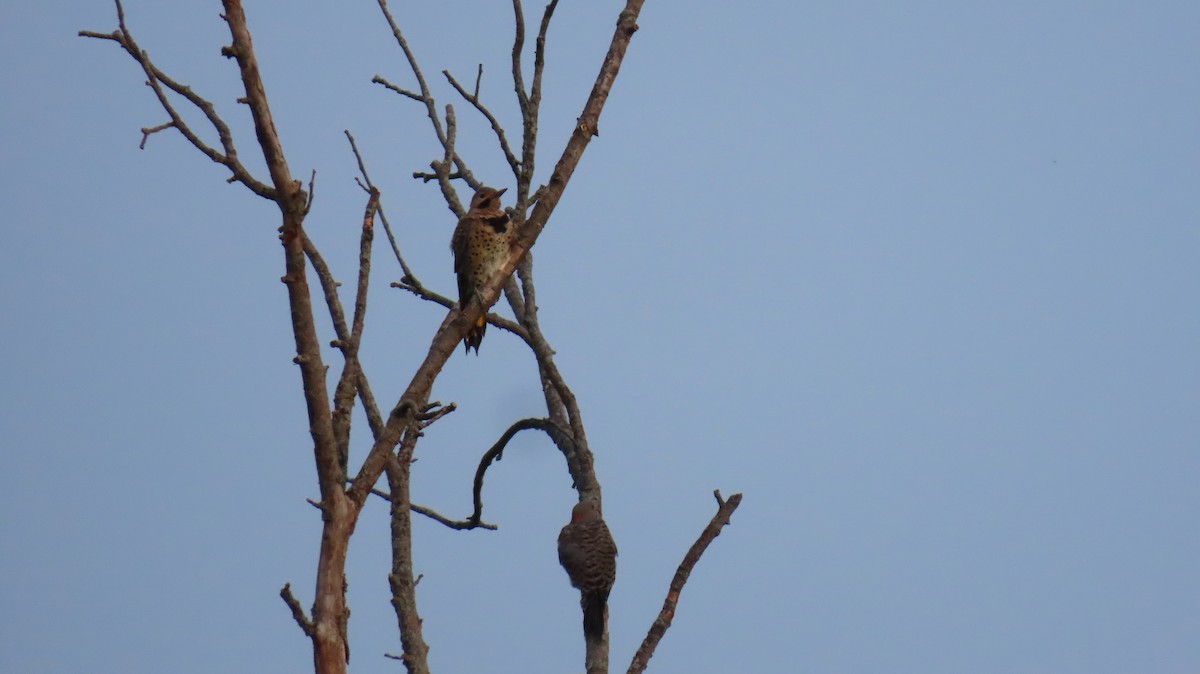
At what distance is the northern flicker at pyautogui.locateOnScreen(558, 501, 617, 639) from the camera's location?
6328 millimetres

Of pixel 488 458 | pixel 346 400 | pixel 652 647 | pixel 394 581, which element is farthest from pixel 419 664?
pixel 488 458

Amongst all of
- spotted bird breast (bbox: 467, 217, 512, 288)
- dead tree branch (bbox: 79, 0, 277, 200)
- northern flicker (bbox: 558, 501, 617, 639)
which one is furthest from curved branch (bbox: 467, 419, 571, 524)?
dead tree branch (bbox: 79, 0, 277, 200)

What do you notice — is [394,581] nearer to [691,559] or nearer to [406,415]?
[691,559]

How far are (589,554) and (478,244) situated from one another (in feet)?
7.19

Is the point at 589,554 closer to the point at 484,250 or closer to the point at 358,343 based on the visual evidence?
the point at 484,250

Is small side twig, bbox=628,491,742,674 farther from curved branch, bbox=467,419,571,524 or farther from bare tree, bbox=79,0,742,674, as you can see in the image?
curved branch, bbox=467,419,571,524

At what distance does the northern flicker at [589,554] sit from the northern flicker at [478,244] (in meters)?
1.76

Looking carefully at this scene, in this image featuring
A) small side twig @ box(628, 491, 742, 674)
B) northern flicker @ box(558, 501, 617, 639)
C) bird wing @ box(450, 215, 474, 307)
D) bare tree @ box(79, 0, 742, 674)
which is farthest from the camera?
bird wing @ box(450, 215, 474, 307)

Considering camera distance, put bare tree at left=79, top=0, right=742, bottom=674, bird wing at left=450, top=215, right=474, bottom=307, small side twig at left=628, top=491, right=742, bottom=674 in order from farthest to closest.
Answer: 1. bird wing at left=450, top=215, right=474, bottom=307
2. small side twig at left=628, top=491, right=742, bottom=674
3. bare tree at left=79, top=0, right=742, bottom=674

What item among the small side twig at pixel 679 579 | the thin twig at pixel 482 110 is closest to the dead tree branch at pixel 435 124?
the thin twig at pixel 482 110

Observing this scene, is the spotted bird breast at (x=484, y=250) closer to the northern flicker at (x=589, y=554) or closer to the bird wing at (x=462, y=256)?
the bird wing at (x=462, y=256)

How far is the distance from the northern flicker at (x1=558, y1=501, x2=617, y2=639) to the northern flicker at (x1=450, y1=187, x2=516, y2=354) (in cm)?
176

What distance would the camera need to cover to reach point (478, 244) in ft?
24.9

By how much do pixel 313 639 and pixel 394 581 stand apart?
1.86 meters
